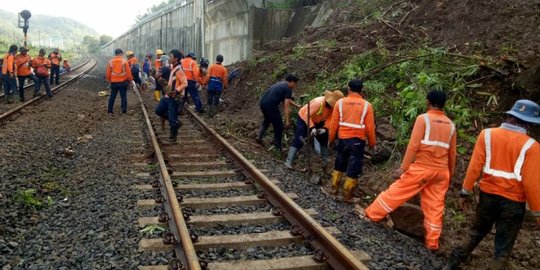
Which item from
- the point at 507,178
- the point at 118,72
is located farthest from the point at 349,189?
the point at 118,72

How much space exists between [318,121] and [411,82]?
207 centimetres

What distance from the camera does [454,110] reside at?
693 centimetres

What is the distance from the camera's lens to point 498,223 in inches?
155

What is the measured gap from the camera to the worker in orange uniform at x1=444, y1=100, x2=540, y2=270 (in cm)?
372

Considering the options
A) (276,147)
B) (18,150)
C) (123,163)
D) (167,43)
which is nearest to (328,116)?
(276,147)

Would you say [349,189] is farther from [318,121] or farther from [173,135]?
[173,135]

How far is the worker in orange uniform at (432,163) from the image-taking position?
15.6ft

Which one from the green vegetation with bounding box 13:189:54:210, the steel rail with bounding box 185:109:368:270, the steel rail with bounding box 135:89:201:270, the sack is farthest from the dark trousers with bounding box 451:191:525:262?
the sack

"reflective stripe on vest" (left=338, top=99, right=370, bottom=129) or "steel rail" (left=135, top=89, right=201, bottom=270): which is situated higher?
"reflective stripe on vest" (left=338, top=99, right=370, bottom=129)

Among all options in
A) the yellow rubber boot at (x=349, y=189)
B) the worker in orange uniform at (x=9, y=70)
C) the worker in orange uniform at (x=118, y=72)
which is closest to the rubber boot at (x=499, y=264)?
the yellow rubber boot at (x=349, y=189)

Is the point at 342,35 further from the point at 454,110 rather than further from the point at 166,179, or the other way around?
the point at 166,179

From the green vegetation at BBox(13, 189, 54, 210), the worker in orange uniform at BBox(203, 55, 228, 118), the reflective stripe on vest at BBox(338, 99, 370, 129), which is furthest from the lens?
the worker in orange uniform at BBox(203, 55, 228, 118)

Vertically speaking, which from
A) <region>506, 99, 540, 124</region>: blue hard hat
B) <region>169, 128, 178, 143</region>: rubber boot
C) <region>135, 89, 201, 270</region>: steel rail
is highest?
<region>506, 99, 540, 124</region>: blue hard hat

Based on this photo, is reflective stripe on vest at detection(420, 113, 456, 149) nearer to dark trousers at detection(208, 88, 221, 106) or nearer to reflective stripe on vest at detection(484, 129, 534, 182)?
reflective stripe on vest at detection(484, 129, 534, 182)
